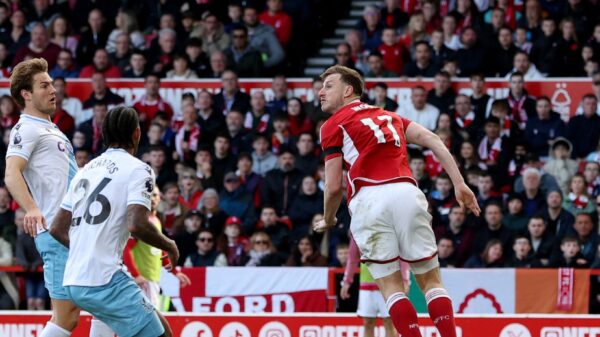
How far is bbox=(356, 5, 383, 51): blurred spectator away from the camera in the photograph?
728 inches

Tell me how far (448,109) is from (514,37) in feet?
5.76

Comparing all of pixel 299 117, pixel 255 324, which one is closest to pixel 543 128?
pixel 299 117

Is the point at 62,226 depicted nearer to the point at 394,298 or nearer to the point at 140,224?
the point at 140,224

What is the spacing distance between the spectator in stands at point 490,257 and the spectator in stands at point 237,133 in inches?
150

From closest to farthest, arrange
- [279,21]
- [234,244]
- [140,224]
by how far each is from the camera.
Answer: [140,224] → [234,244] → [279,21]

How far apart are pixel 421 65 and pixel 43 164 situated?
9611mm

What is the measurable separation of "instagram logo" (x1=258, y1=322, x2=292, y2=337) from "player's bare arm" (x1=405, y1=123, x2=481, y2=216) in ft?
10.2

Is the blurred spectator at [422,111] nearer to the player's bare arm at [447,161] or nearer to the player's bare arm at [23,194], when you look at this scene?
the player's bare arm at [447,161]

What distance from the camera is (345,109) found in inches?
337

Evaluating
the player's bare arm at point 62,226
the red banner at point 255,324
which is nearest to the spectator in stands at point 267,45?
the red banner at point 255,324

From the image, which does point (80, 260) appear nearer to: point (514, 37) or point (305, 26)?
point (514, 37)

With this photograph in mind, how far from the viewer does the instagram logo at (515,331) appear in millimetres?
10977

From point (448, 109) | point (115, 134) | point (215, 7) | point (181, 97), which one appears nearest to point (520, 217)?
point (448, 109)

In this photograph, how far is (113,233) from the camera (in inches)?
297
